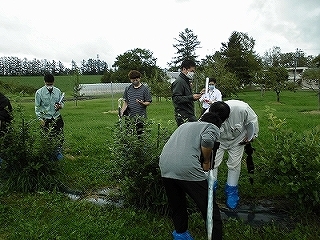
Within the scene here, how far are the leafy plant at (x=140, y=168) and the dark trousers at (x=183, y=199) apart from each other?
2.26ft

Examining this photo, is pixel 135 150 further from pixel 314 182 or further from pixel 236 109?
pixel 314 182

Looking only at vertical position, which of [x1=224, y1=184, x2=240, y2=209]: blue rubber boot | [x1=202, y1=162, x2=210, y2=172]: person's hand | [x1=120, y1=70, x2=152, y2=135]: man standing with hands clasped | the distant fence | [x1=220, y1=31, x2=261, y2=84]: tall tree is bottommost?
the distant fence

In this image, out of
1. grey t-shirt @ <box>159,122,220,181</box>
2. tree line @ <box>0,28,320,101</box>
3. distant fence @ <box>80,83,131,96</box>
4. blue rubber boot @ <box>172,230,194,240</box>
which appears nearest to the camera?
grey t-shirt @ <box>159,122,220,181</box>

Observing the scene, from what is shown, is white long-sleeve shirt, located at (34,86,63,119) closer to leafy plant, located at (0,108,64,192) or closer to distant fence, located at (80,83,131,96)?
leafy plant, located at (0,108,64,192)

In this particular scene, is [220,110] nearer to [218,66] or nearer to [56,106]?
[56,106]

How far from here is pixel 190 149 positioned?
297 centimetres

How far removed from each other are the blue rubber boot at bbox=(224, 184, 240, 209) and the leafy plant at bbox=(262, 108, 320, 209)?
629 millimetres

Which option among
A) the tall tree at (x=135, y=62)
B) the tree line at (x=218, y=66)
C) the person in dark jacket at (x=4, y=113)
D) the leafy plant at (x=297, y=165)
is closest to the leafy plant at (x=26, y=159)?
the person in dark jacket at (x=4, y=113)

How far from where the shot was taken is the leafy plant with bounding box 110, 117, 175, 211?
4133 millimetres

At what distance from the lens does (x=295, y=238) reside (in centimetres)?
348

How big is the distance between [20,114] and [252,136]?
11.7 feet

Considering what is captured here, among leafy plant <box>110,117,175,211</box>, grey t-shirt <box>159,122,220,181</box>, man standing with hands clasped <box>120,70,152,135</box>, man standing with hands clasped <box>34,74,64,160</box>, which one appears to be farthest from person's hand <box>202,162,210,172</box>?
man standing with hands clasped <box>34,74,64,160</box>

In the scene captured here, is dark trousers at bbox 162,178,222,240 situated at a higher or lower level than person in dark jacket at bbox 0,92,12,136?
lower

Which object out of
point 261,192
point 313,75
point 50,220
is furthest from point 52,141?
point 313,75
